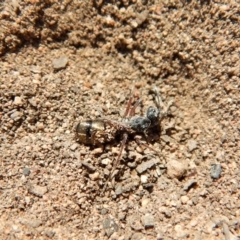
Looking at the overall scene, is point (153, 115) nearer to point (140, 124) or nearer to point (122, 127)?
point (140, 124)

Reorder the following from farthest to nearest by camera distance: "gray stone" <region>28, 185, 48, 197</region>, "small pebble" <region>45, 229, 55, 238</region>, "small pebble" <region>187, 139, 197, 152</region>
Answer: "small pebble" <region>187, 139, 197, 152</region>, "gray stone" <region>28, 185, 48, 197</region>, "small pebble" <region>45, 229, 55, 238</region>

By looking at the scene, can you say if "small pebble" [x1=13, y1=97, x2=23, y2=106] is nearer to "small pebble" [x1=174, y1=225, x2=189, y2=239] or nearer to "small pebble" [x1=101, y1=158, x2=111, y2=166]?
"small pebble" [x1=101, y1=158, x2=111, y2=166]

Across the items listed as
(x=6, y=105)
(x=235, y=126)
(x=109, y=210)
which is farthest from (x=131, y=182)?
(x=6, y=105)

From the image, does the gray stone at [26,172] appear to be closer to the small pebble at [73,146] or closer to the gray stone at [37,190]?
the gray stone at [37,190]

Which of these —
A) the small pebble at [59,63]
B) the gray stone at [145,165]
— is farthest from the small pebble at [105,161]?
the small pebble at [59,63]

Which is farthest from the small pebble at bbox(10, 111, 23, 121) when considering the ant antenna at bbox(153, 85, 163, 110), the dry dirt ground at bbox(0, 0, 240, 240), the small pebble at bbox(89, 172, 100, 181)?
the ant antenna at bbox(153, 85, 163, 110)

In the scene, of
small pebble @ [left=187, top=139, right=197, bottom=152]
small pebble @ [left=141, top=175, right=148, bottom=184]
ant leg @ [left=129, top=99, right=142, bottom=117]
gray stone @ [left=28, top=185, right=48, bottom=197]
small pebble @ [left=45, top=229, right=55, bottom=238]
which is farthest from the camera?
ant leg @ [left=129, top=99, right=142, bottom=117]
